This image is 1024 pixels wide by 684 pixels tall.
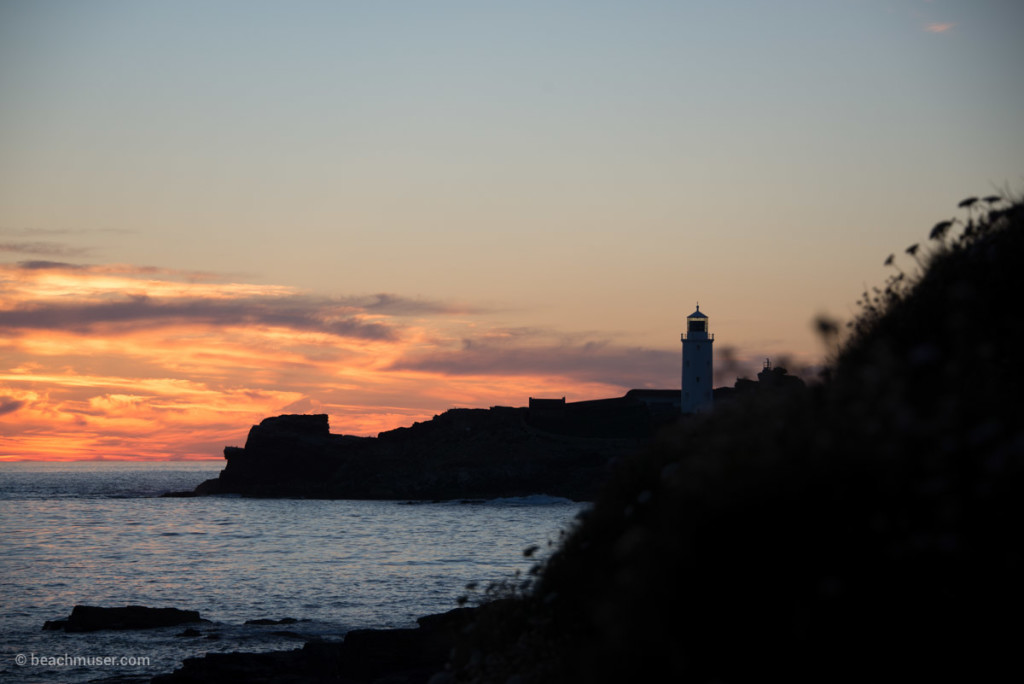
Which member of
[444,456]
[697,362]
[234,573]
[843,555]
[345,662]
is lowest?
[234,573]

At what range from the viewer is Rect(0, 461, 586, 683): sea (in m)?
28.7

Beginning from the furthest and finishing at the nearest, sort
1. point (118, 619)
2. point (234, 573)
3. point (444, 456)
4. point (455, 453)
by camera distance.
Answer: point (444, 456)
point (455, 453)
point (234, 573)
point (118, 619)

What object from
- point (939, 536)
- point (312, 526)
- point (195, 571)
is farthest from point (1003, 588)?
point (312, 526)

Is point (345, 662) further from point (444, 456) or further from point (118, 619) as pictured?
point (444, 456)

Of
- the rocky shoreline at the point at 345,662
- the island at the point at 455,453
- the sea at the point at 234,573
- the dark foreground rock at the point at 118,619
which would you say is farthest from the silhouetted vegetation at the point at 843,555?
the island at the point at 455,453

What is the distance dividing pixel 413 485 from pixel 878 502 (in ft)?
451

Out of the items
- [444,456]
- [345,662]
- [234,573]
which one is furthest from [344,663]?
[444,456]

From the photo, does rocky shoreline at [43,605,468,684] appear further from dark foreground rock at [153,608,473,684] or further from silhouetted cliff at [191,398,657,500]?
silhouetted cliff at [191,398,657,500]

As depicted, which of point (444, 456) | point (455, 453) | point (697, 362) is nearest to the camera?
point (697, 362)

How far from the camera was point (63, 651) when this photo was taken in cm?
2833

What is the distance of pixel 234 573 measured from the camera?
5241cm

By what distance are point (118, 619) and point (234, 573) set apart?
804 inches

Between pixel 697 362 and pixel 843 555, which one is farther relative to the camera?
pixel 697 362

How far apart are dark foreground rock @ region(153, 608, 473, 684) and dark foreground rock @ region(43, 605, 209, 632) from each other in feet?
36.2
